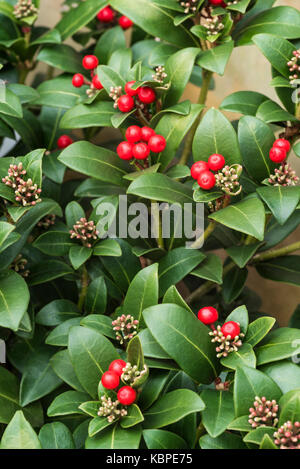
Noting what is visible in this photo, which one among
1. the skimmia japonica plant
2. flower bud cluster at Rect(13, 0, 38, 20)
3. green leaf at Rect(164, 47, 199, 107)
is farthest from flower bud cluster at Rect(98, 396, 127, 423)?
flower bud cluster at Rect(13, 0, 38, 20)

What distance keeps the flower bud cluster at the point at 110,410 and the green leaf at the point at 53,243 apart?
381 millimetres

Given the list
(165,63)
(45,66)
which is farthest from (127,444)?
(45,66)

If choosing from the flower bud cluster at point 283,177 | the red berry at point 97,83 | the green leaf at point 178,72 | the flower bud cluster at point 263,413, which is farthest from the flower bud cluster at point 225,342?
Answer: the red berry at point 97,83

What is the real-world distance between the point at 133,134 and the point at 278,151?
0.29 m

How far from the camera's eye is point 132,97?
52.1 inches

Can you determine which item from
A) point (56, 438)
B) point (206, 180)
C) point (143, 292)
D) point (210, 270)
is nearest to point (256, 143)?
point (206, 180)

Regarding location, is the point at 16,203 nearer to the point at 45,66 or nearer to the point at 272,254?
the point at 272,254

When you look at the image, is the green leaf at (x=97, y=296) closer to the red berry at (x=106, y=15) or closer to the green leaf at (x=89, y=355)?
the green leaf at (x=89, y=355)

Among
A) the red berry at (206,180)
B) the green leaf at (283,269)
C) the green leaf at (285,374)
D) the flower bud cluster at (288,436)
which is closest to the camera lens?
the flower bud cluster at (288,436)

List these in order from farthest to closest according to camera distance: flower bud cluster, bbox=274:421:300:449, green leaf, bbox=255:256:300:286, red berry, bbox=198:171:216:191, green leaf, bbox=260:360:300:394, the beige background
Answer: the beige background
green leaf, bbox=255:256:300:286
red berry, bbox=198:171:216:191
green leaf, bbox=260:360:300:394
flower bud cluster, bbox=274:421:300:449

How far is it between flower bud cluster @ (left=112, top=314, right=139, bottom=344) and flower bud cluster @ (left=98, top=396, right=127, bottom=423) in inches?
5.9

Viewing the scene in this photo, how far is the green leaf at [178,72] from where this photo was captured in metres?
1.34

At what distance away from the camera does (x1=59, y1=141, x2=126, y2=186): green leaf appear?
50.9 inches

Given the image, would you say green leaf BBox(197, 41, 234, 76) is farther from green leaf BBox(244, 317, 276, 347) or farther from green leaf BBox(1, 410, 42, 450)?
green leaf BBox(1, 410, 42, 450)
